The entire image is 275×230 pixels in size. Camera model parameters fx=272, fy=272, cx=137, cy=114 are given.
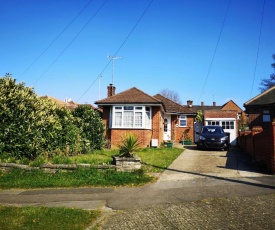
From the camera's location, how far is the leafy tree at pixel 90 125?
52.2 ft

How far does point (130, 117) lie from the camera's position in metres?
20.4

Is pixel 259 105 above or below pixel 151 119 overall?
above

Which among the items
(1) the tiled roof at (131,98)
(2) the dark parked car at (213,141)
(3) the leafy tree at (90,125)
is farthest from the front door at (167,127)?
(3) the leafy tree at (90,125)

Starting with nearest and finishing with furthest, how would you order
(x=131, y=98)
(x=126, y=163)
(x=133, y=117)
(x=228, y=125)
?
(x=126, y=163), (x=133, y=117), (x=131, y=98), (x=228, y=125)

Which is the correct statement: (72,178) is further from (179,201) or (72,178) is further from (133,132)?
(133,132)

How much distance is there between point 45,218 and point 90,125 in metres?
11.3

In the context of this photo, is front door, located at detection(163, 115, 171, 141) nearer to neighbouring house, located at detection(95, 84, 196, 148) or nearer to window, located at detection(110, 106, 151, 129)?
neighbouring house, located at detection(95, 84, 196, 148)

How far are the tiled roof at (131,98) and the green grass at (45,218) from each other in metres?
14.8

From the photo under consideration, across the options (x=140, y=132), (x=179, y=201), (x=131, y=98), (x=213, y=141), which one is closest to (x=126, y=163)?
(x=179, y=201)

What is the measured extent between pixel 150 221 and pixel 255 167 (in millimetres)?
7431

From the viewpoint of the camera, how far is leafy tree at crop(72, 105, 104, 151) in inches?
627

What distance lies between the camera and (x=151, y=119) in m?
21.0

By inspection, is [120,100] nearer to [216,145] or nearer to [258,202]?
[216,145]

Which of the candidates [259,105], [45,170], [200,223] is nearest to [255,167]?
[200,223]
